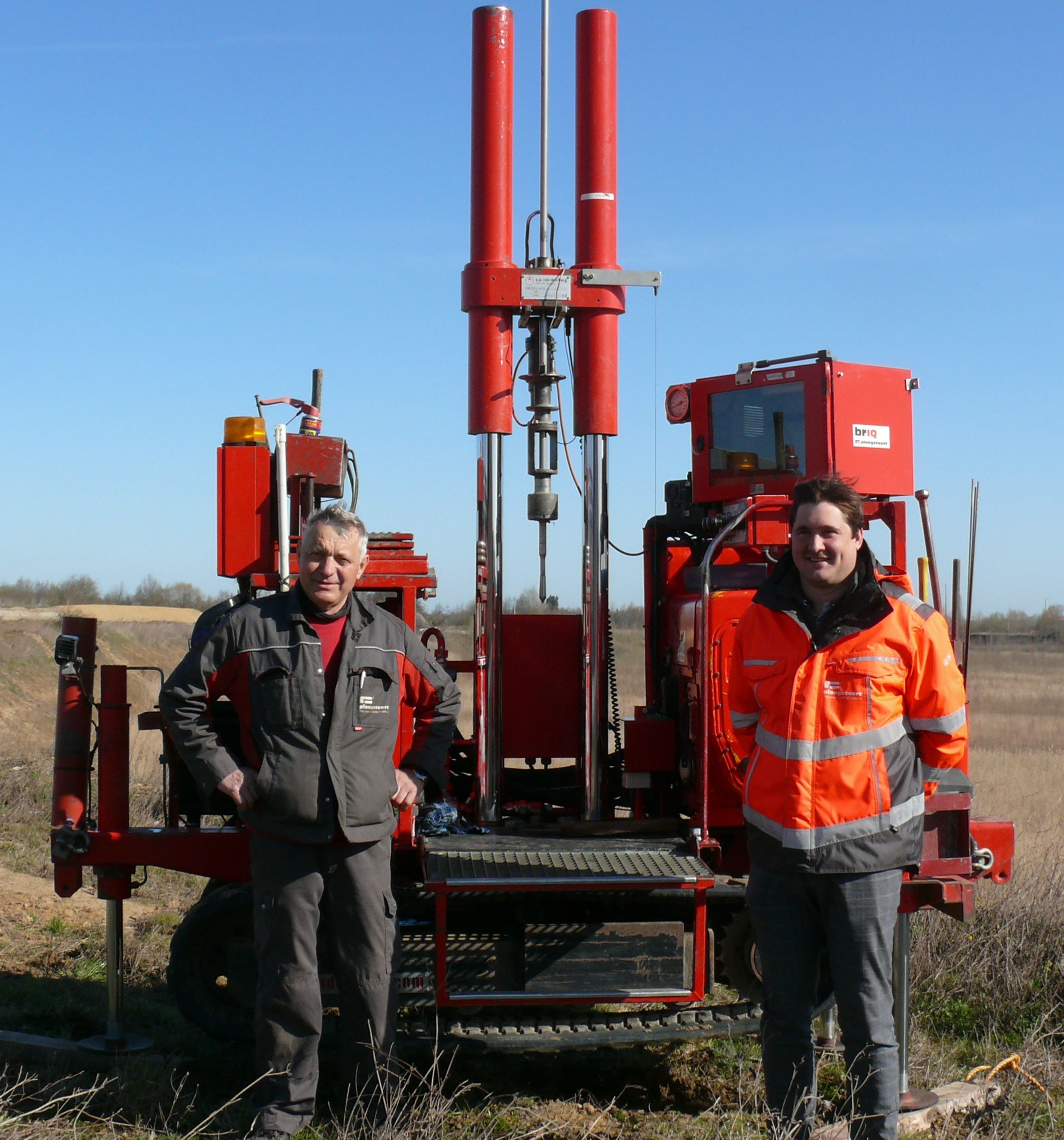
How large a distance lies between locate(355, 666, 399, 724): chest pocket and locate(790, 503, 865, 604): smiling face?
4.48 feet

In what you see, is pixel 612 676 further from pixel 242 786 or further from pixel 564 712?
pixel 242 786

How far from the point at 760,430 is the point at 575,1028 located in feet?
9.18

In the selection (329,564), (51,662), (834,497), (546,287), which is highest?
(546,287)

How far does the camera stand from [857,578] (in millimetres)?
3543

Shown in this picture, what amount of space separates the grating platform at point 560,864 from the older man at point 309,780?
0.45 meters

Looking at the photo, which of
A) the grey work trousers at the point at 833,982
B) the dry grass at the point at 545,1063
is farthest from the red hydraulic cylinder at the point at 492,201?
the dry grass at the point at 545,1063

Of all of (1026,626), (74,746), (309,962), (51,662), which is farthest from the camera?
(1026,626)

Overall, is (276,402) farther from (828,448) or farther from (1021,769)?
(1021,769)

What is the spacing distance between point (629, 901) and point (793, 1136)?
117 cm

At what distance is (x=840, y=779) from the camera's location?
135 inches

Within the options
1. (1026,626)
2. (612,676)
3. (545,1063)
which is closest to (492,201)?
(612,676)

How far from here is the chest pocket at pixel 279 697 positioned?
12.4 ft

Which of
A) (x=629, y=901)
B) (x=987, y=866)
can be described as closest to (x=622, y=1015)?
(x=629, y=901)

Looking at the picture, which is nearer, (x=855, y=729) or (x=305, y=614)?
(x=855, y=729)
